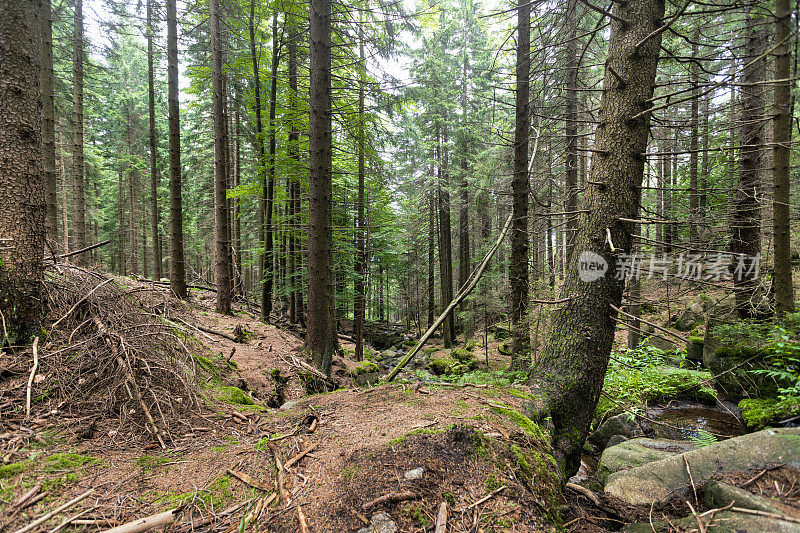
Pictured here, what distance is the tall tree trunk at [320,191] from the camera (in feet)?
19.2

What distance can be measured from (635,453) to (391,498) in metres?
5.02

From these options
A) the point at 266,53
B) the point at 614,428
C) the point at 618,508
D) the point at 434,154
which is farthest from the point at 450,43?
the point at 618,508

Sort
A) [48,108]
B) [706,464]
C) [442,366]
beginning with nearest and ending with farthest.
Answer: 1. [706,464]
2. [48,108]
3. [442,366]

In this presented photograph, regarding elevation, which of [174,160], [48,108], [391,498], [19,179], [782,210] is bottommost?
[391,498]

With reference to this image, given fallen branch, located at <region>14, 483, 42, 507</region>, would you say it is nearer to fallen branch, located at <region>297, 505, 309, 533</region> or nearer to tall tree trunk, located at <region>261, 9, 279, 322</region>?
fallen branch, located at <region>297, 505, 309, 533</region>

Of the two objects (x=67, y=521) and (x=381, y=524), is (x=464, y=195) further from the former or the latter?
(x=67, y=521)

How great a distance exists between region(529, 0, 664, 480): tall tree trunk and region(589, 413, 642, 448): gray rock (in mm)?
4162

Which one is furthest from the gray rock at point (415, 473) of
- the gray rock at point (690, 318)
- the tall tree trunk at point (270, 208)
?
the gray rock at point (690, 318)

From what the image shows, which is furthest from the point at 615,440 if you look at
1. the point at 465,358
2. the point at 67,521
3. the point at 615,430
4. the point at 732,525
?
the point at 67,521

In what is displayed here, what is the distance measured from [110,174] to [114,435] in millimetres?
28900

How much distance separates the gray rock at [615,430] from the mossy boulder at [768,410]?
1.77m

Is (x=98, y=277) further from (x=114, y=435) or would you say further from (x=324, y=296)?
(x=324, y=296)

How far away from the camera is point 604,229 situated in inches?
129

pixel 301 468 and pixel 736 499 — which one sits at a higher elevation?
pixel 301 468
